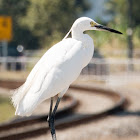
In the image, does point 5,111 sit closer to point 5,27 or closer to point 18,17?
point 5,27

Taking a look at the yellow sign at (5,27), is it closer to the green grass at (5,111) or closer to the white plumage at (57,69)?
the green grass at (5,111)

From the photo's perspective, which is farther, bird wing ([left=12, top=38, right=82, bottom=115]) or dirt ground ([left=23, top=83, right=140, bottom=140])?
dirt ground ([left=23, top=83, right=140, bottom=140])

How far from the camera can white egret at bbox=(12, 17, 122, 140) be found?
3.27 metres

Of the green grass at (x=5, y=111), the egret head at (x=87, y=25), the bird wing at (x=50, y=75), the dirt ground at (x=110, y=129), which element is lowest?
the green grass at (x=5, y=111)

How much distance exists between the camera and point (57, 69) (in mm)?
3332

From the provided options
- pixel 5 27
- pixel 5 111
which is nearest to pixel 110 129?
pixel 5 111

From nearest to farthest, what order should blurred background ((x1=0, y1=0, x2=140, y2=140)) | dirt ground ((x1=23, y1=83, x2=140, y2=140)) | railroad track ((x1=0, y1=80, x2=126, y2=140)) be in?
railroad track ((x1=0, y1=80, x2=126, y2=140)) → dirt ground ((x1=23, y1=83, x2=140, y2=140)) → blurred background ((x1=0, y1=0, x2=140, y2=140))

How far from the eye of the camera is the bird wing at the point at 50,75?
327 centimetres

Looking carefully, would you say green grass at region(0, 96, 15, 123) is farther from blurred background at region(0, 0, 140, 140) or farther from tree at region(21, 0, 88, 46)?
tree at region(21, 0, 88, 46)

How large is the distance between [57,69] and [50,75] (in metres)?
0.07

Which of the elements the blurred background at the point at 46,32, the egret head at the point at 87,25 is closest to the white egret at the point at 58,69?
the egret head at the point at 87,25

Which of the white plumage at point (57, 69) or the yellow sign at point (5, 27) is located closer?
the white plumage at point (57, 69)

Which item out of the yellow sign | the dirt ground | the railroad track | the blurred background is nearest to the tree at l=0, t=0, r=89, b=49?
the blurred background

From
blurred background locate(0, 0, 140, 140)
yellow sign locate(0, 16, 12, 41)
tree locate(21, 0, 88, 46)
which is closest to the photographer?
blurred background locate(0, 0, 140, 140)
